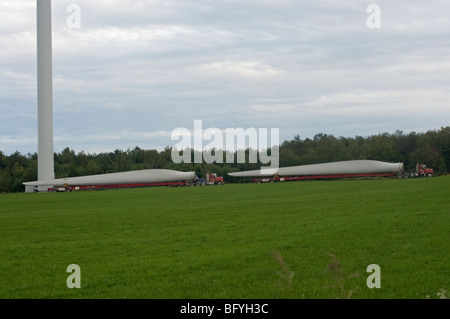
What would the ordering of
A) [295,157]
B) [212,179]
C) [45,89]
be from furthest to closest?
[295,157] < [212,179] < [45,89]

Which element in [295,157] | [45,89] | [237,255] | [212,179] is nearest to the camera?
[237,255]

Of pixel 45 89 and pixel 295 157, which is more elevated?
pixel 45 89

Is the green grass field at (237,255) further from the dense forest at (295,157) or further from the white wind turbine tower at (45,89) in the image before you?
the dense forest at (295,157)

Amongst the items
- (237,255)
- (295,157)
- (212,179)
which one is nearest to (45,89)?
(212,179)

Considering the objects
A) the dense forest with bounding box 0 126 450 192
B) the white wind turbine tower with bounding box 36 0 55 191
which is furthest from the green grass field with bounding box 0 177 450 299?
the dense forest with bounding box 0 126 450 192

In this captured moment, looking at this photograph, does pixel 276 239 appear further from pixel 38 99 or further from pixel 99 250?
pixel 38 99

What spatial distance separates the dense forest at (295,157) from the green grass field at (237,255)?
7667cm

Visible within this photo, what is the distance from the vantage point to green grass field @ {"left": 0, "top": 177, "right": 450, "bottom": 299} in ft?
32.7

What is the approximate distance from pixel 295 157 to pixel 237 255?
9133 centimetres

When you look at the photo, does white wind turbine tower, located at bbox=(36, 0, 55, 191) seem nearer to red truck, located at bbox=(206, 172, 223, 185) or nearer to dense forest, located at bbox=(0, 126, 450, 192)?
dense forest, located at bbox=(0, 126, 450, 192)

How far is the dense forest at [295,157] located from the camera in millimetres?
95438

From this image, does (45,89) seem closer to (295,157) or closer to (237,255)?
(295,157)

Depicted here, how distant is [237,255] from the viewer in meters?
13.4
